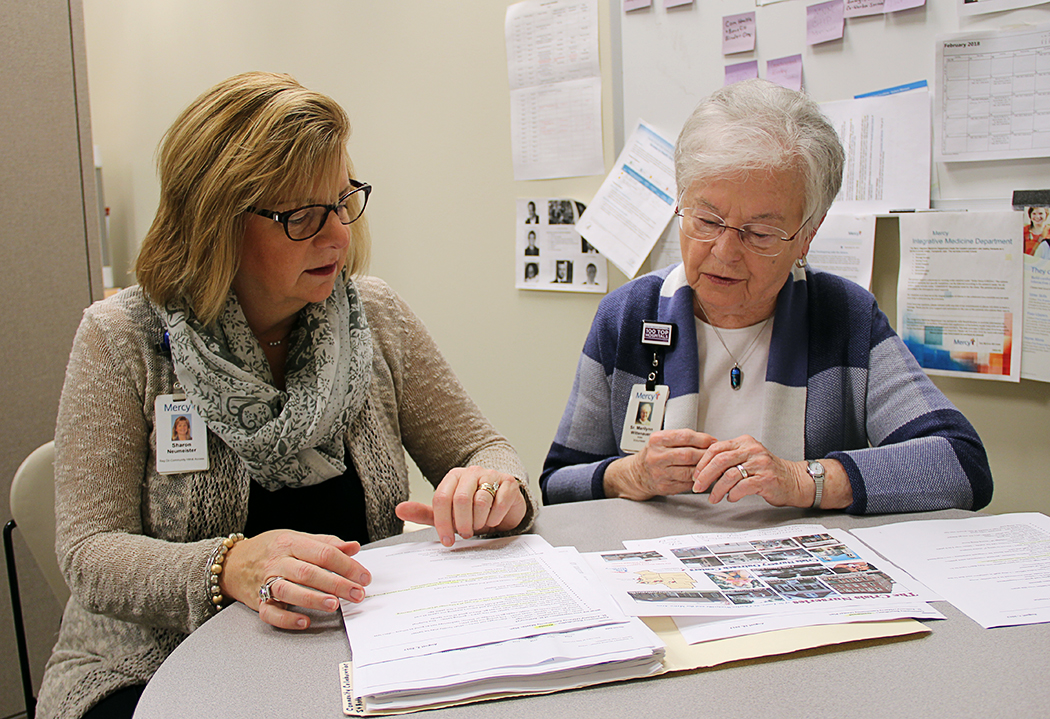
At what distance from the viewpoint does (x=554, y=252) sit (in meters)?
2.60

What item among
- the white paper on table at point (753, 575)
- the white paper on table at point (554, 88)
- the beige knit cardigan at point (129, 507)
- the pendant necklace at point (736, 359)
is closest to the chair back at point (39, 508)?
the beige knit cardigan at point (129, 507)

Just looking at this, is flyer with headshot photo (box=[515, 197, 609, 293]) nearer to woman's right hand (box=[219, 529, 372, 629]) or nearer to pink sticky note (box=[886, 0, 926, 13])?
pink sticky note (box=[886, 0, 926, 13])

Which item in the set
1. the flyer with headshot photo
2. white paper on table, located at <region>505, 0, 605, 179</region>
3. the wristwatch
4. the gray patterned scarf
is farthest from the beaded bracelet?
white paper on table, located at <region>505, 0, 605, 179</region>

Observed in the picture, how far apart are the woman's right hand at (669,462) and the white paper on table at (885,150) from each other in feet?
3.02

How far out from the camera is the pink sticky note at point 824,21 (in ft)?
6.15

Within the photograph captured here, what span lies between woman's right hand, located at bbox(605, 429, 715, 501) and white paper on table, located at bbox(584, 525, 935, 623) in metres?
0.15

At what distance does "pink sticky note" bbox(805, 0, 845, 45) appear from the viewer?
6.15ft

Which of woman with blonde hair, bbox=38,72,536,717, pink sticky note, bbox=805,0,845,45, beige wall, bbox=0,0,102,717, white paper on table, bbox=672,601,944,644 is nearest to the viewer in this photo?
white paper on table, bbox=672,601,944,644

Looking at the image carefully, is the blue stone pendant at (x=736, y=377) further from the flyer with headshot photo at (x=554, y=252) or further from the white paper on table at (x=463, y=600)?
the flyer with headshot photo at (x=554, y=252)

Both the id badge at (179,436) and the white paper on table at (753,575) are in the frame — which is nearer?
the white paper on table at (753,575)

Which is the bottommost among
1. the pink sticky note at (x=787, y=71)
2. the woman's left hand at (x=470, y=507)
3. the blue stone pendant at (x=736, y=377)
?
the woman's left hand at (x=470, y=507)

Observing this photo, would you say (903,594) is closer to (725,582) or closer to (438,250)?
(725,582)

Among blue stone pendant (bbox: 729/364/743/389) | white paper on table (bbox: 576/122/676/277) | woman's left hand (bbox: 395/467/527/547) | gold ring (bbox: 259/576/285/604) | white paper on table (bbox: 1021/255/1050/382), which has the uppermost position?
white paper on table (bbox: 576/122/676/277)

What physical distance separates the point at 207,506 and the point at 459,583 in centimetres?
51
